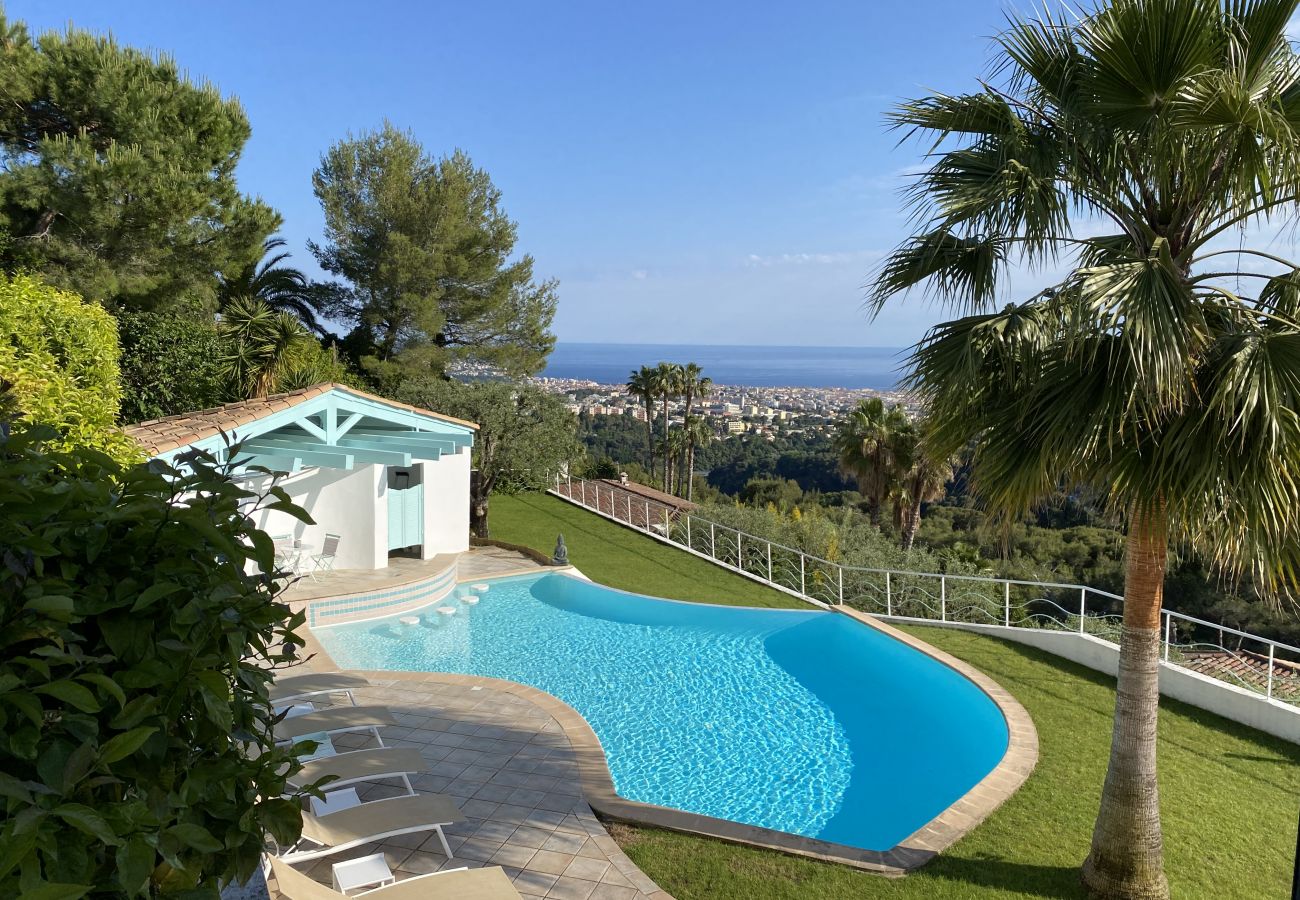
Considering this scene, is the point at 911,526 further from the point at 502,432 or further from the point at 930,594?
the point at 502,432

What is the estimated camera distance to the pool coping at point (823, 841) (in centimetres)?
613

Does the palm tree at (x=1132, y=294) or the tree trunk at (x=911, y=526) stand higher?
the palm tree at (x=1132, y=294)

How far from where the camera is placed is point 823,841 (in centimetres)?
646

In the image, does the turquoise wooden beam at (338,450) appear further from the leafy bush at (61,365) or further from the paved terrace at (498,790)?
the leafy bush at (61,365)

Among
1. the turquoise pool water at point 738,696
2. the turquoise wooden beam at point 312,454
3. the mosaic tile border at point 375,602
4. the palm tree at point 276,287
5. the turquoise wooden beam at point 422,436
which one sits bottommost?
the turquoise pool water at point 738,696

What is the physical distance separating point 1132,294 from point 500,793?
624cm

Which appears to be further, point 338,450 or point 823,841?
point 338,450

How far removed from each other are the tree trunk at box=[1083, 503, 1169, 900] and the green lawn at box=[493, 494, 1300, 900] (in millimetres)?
410

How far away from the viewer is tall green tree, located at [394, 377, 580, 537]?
19094mm

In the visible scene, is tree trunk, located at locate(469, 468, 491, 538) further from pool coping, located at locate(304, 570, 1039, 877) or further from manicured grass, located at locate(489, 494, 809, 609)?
pool coping, located at locate(304, 570, 1039, 877)

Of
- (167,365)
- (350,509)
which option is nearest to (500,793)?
(350,509)

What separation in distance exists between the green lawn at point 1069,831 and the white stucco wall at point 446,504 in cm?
1100

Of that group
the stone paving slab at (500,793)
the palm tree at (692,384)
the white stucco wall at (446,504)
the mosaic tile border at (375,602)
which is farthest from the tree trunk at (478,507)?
the palm tree at (692,384)

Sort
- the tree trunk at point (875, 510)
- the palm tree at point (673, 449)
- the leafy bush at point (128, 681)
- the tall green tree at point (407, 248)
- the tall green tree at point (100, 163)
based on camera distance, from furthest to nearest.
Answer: the palm tree at point (673, 449) < the tree trunk at point (875, 510) < the tall green tree at point (407, 248) < the tall green tree at point (100, 163) < the leafy bush at point (128, 681)
